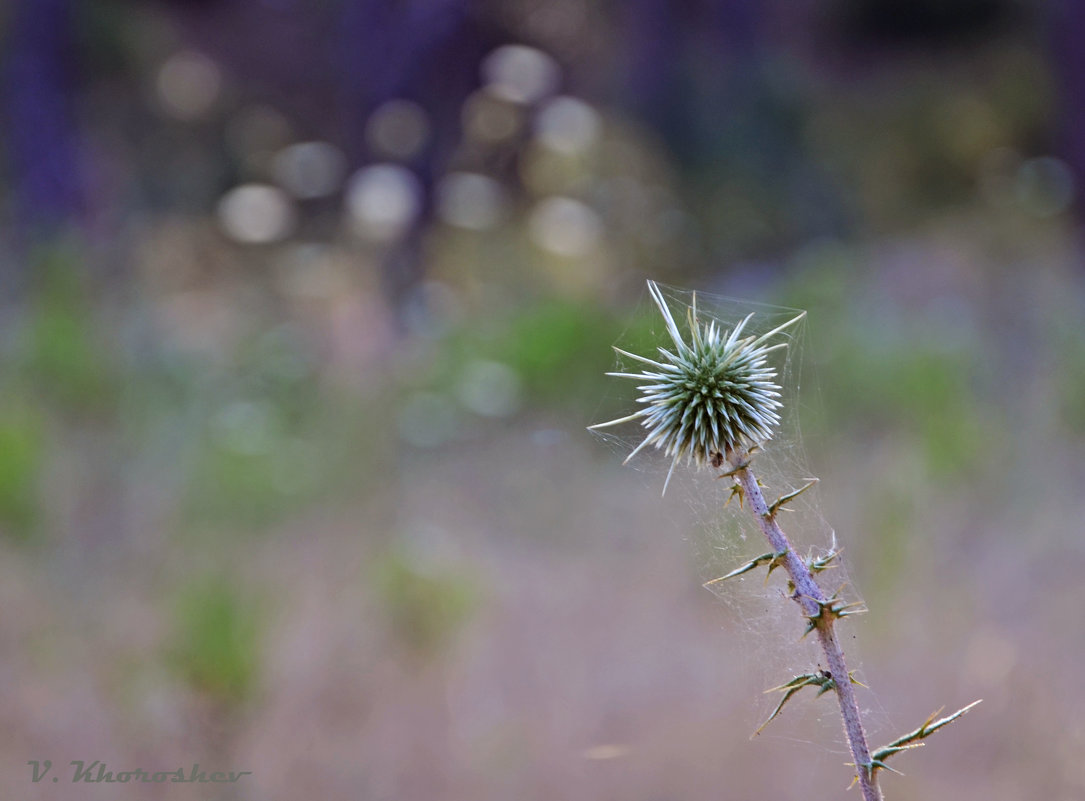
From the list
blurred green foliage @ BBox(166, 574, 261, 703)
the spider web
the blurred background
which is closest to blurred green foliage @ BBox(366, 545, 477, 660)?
the blurred background

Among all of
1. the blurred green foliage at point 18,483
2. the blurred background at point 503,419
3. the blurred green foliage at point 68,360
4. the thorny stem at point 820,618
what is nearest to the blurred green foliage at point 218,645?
the blurred background at point 503,419

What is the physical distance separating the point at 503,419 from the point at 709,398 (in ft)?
13.2

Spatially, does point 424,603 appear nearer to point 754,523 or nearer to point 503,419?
point 503,419

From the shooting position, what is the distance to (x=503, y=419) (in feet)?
16.6

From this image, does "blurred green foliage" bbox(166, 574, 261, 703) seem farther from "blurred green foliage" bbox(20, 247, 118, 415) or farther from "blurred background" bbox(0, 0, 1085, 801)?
"blurred green foliage" bbox(20, 247, 118, 415)

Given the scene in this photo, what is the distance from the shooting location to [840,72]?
1239 cm

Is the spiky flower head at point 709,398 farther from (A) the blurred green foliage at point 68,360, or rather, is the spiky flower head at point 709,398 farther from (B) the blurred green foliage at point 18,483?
(A) the blurred green foliage at point 68,360

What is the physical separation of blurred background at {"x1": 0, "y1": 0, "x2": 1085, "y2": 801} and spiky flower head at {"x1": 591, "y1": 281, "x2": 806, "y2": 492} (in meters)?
0.17

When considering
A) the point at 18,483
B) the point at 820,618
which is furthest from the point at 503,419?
the point at 820,618

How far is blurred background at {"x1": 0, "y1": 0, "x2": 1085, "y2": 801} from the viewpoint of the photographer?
9.71ft

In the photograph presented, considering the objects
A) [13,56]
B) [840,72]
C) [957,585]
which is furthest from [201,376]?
[840,72]

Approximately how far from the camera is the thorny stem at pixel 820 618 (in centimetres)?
93

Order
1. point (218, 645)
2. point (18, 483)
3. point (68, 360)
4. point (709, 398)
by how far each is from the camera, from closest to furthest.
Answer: point (709, 398)
point (218, 645)
point (18, 483)
point (68, 360)

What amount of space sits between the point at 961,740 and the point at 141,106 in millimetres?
10750
